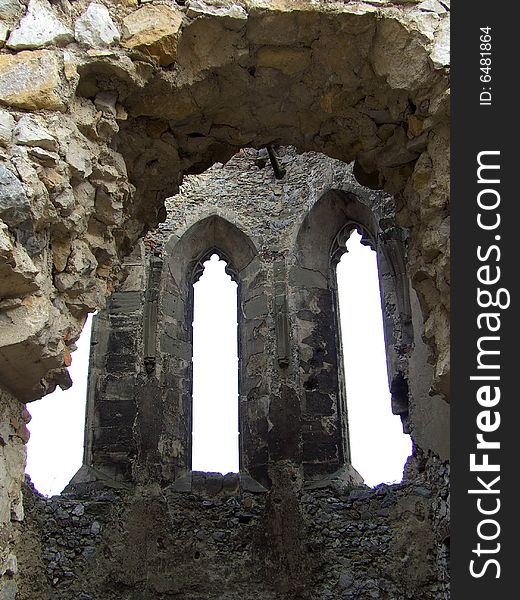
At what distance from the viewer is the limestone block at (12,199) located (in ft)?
11.1

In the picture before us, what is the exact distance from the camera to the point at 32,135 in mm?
3615

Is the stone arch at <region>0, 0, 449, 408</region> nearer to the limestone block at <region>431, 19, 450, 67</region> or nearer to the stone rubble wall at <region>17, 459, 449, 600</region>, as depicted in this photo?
the limestone block at <region>431, 19, 450, 67</region>

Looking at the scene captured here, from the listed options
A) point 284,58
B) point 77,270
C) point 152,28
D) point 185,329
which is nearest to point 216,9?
point 152,28

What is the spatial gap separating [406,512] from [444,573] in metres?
0.89

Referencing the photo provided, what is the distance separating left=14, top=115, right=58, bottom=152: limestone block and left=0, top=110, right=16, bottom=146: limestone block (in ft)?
0.08

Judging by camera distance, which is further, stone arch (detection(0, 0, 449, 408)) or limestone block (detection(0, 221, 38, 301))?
stone arch (detection(0, 0, 449, 408))

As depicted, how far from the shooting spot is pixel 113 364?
898cm

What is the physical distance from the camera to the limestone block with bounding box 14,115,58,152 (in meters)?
3.59

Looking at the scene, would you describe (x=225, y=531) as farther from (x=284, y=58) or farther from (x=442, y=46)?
(x=442, y=46)

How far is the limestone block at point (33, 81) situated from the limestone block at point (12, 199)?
48 centimetres

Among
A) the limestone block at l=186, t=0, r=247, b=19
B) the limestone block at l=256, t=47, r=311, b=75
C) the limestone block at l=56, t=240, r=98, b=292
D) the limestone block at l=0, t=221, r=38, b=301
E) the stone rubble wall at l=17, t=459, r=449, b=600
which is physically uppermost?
the limestone block at l=186, t=0, r=247, b=19

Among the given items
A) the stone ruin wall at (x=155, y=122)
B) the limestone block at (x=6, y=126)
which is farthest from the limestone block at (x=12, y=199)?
the limestone block at (x=6, y=126)

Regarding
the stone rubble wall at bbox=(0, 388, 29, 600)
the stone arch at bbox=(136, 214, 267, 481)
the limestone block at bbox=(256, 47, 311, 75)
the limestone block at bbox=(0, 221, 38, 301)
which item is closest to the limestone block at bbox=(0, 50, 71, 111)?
the limestone block at bbox=(0, 221, 38, 301)

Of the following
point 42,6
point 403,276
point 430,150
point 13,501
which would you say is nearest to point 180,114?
point 42,6
